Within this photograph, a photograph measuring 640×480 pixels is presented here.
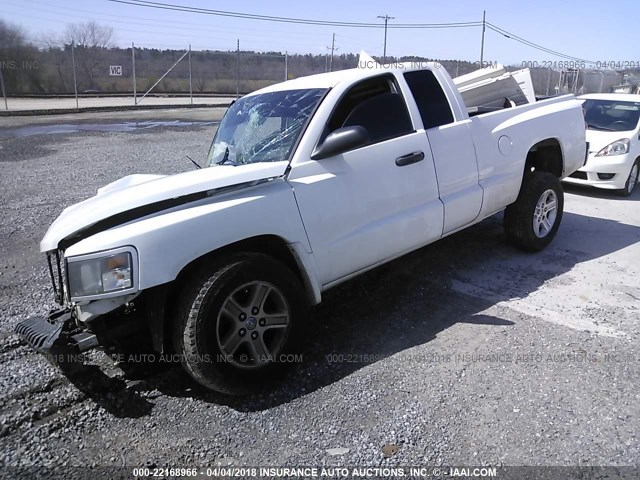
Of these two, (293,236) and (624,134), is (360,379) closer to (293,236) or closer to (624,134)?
(293,236)

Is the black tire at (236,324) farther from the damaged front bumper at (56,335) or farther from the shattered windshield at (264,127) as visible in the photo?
the shattered windshield at (264,127)

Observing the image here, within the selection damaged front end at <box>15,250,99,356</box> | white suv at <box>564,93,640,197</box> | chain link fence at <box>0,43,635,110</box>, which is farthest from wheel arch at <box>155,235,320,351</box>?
chain link fence at <box>0,43,635,110</box>

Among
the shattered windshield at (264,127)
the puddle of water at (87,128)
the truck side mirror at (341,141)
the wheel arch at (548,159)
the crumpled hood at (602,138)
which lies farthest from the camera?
the puddle of water at (87,128)

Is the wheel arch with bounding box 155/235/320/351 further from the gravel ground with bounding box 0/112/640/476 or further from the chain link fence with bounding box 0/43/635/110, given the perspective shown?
the chain link fence with bounding box 0/43/635/110

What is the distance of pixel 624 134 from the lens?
879 cm

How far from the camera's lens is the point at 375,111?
4129mm

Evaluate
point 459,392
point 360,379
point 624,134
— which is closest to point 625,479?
point 459,392

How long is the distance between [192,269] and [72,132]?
14785 mm

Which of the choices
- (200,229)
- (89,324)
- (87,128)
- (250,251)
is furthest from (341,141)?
(87,128)

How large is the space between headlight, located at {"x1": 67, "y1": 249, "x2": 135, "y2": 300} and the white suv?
8.09 m

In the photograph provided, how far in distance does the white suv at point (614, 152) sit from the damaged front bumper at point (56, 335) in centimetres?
823

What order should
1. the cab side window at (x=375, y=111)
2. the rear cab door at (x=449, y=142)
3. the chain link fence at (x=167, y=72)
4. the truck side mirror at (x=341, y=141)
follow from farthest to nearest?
the chain link fence at (x=167, y=72) → the rear cab door at (x=449, y=142) → the cab side window at (x=375, y=111) → the truck side mirror at (x=341, y=141)

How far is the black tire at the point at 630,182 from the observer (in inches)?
338

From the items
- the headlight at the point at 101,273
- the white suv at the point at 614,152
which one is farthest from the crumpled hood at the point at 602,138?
the headlight at the point at 101,273
